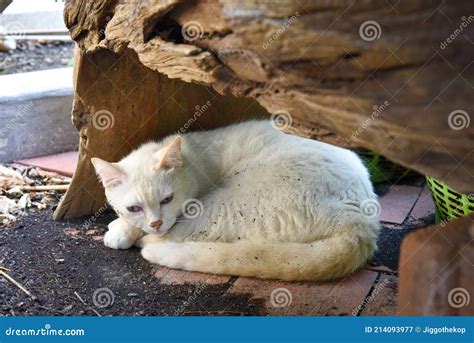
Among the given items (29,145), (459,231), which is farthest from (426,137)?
(29,145)

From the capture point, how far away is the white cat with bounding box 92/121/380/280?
2.79 meters

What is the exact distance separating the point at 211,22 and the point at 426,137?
878 millimetres

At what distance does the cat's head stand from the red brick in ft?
4.55

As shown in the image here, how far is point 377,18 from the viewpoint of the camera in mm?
1819

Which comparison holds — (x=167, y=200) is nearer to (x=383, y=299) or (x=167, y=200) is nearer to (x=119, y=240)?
(x=119, y=240)

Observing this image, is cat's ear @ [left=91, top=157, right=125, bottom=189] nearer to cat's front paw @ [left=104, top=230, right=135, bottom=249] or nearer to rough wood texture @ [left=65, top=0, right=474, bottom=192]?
cat's front paw @ [left=104, top=230, right=135, bottom=249]

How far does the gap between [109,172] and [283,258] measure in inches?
40.8

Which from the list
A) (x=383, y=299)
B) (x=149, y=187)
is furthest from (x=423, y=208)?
(x=149, y=187)

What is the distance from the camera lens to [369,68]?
1.85 metres

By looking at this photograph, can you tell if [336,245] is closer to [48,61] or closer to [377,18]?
[377,18]

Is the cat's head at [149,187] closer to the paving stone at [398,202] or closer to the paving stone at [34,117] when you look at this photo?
the paving stone at [398,202]

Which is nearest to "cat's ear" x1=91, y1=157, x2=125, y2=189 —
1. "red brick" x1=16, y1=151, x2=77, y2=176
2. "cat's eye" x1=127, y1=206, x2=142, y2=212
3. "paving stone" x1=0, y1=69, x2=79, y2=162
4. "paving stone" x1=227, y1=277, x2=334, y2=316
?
"cat's eye" x1=127, y1=206, x2=142, y2=212

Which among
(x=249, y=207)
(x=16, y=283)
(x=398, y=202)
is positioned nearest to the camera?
(x=16, y=283)

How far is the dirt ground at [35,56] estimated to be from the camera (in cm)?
596
